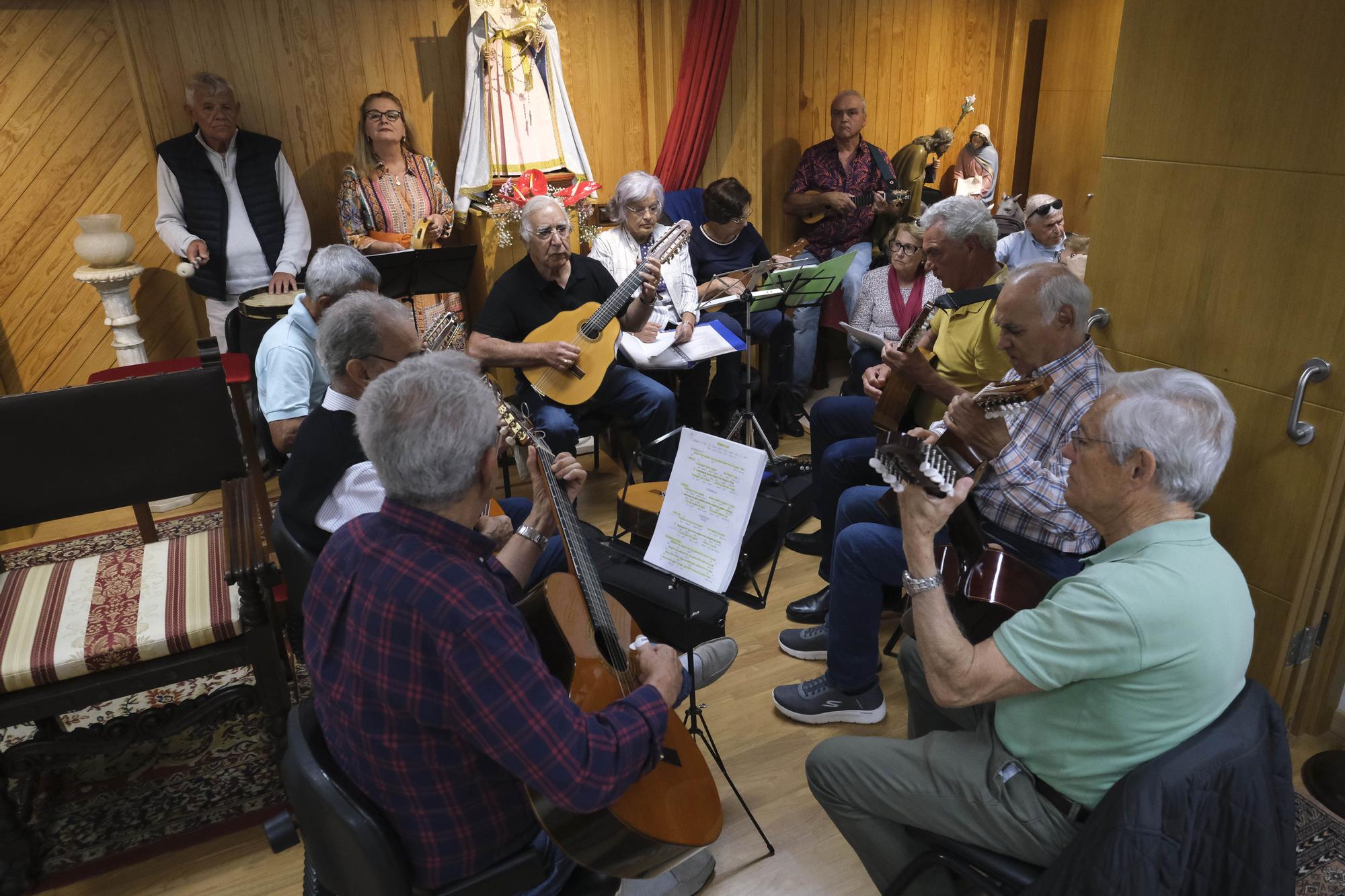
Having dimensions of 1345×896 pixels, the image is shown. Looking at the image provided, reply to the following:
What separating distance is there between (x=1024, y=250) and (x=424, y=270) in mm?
2927

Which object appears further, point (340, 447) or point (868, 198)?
point (868, 198)

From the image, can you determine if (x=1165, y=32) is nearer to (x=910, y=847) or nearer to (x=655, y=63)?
(x=910, y=847)

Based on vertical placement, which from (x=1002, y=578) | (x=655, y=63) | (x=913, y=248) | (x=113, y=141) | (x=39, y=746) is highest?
(x=655, y=63)

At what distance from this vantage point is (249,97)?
4184 millimetres

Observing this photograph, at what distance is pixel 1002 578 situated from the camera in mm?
1816

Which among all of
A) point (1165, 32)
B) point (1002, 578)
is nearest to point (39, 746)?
point (1002, 578)

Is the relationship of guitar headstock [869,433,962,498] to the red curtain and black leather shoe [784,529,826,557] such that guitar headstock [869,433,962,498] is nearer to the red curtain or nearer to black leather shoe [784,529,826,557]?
black leather shoe [784,529,826,557]

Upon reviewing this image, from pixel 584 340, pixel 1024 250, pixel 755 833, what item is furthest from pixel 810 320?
pixel 755 833

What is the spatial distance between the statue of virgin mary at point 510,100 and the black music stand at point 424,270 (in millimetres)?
852

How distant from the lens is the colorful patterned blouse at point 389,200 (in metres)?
4.11

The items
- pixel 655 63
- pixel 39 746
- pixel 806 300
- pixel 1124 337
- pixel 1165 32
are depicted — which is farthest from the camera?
pixel 655 63

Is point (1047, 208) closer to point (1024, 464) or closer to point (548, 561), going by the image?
point (1024, 464)

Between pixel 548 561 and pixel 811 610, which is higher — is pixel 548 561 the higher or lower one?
the higher one

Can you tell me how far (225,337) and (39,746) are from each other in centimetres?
246
